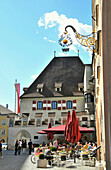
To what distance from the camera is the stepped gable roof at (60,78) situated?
1630 inches

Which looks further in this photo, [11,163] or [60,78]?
[60,78]

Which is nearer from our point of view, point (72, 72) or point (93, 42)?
point (93, 42)

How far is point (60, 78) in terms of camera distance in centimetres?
4353

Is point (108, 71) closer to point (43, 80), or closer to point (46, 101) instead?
point (46, 101)

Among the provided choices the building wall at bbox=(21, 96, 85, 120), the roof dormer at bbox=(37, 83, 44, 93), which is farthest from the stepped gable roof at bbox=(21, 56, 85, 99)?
the building wall at bbox=(21, 96, 85, 120)

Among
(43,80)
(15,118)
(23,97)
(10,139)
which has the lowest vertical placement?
(10,139)

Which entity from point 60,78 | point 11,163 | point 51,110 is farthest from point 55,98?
point 11,163

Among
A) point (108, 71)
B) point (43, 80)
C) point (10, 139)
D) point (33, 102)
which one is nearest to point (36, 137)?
point (10, 139)

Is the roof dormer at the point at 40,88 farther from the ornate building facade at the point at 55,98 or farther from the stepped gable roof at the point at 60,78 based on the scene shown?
the stepped gable roof at the point at 60,78

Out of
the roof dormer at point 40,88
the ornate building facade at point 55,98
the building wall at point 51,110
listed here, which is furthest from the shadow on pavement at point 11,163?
the roof dormer at point 40,88

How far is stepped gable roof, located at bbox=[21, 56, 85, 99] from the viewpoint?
136ft

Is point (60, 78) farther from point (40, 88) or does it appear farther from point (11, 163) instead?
point (11, 163)

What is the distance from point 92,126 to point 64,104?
24.5ft

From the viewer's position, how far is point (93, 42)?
33.9ft
